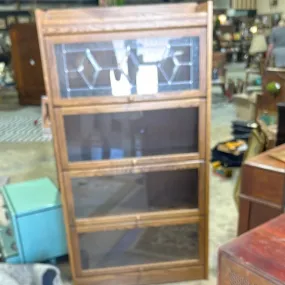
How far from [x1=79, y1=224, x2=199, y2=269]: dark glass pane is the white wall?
880cm

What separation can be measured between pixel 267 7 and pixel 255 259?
10290 mm

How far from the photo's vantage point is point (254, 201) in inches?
65.0

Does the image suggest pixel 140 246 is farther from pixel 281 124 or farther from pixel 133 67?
pixel 281 124

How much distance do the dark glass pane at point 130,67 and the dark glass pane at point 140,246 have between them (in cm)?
70

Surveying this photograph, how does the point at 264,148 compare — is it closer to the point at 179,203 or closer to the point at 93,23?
the point at 179,203

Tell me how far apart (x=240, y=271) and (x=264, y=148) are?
157 centimetres

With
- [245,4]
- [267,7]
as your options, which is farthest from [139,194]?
[245,4]

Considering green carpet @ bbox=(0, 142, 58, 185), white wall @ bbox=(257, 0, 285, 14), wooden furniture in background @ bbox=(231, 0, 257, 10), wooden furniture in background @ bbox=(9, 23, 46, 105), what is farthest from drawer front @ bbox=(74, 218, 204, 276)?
wooden furniture in background @ bbox=(231, 0, 257, 10)

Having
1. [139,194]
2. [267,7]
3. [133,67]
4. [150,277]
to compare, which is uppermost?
[267,7]

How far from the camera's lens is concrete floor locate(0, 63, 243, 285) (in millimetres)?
2154

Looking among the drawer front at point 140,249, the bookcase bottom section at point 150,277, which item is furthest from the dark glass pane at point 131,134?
the bookcase bottom section at point 150,277

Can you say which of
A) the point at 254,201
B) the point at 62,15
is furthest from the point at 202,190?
the point at 62,15

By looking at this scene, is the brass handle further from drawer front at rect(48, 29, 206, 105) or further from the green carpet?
Answer: drawer front at rect(48, 29, 206, 105)

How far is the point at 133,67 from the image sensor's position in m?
1.42
